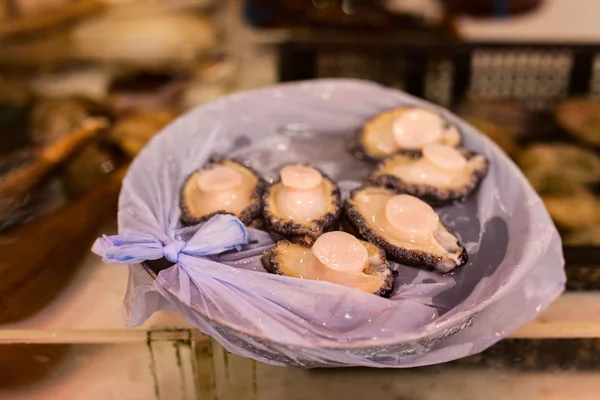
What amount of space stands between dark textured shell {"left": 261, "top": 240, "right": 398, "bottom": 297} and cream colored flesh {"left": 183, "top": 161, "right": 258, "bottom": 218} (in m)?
0.08

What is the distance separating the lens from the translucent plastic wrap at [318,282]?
509mm

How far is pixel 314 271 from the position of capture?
0.57m

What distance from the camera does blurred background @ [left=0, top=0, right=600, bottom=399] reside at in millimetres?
638

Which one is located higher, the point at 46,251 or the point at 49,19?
the point at 49,19

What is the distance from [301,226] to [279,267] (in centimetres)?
7

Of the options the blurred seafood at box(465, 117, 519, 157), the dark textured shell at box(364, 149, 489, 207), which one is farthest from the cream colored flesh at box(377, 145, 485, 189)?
the blurred seafood at box(465, 117, 519, 157)

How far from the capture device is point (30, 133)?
1.03m

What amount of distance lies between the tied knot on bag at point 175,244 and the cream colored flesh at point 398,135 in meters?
0.28

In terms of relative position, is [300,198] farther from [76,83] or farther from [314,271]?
[76,83]

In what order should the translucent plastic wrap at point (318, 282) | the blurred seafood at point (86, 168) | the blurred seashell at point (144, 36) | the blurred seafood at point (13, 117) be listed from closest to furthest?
the translucent plastic wrap at point (318, 282)
the blurred seafood at point (86, 168)
the blurred seafood at point (13, 117)
the blurred seashell at point (144, 36)

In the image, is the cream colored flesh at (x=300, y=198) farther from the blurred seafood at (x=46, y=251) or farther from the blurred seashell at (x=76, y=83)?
the blurred seashell at (x=76, y=83)

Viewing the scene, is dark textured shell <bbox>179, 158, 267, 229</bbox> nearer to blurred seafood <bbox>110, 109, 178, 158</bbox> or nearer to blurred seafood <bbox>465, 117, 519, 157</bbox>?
blurred seafood <bbox>110, 109, 178, 158</bbox>

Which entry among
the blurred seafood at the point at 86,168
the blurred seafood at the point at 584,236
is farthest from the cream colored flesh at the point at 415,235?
the blurred seafood at the point at 86,168

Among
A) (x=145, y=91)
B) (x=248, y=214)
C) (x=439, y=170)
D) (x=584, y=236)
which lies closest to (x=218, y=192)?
(x=248, y=214)
